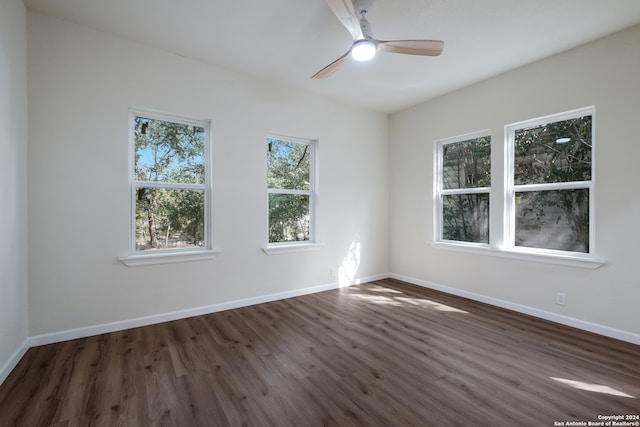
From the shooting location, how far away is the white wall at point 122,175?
252cm

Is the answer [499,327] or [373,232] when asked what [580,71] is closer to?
[499,327]

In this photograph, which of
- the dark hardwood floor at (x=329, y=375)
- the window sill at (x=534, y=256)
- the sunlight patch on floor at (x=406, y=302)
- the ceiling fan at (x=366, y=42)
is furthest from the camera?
the sunlight patch on floor at (x=406, y=302)

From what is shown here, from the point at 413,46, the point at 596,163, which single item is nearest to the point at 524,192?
the point at 596,163

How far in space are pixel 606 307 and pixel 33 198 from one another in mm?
→ 5244

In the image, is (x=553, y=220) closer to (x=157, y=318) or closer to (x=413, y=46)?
(x=413, y=46)

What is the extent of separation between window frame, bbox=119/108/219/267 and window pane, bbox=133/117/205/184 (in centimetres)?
4

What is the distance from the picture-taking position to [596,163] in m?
2.79

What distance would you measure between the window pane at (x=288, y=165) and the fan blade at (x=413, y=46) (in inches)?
76.7

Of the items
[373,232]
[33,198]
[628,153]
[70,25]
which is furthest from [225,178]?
[628,153]

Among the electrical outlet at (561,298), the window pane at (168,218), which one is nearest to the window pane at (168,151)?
the window pane at (168,218)

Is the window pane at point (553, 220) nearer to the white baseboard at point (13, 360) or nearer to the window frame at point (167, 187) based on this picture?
the window frame at point (167, 187)

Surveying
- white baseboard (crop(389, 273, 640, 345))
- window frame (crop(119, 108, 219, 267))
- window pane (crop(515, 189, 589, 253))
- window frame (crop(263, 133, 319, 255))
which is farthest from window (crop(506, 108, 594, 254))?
window frame (crop(119, 108, 219, 267))

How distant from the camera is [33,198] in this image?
8.10 ft

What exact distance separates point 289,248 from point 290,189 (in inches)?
32.1
